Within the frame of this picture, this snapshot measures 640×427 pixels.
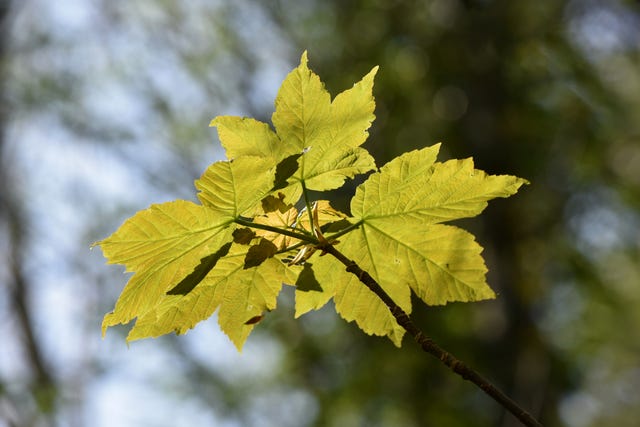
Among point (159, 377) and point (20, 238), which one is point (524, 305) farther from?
point (20, 238)

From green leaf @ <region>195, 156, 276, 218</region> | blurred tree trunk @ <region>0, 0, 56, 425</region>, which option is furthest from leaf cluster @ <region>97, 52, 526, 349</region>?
blurred tree trunk @ <region>0, 0, 56, 425</region>

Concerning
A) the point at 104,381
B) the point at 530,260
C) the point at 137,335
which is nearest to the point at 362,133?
the point at 137,335

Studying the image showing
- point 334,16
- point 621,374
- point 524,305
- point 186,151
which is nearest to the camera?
point 524,305

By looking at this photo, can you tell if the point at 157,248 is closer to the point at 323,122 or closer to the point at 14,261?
the point at 323,122

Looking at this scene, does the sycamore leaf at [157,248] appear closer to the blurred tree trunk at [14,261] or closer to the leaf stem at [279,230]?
the leaf stem at [279,230]

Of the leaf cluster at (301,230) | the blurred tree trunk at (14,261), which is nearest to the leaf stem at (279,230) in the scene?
the leaf cluster at (301,230)
